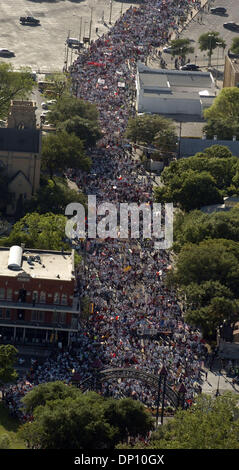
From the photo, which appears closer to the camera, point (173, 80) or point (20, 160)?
point (20, 160)

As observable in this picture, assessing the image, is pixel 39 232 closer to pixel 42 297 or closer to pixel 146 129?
pixel 42 297

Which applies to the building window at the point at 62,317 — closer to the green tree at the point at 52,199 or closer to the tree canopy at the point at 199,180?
the green tree at the point at 52,199

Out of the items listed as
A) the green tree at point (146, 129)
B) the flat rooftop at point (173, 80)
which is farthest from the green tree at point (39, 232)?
the flat rooftop at point (173, 80)

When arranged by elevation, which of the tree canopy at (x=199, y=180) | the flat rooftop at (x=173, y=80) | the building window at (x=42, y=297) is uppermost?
the flat rooftop at (x=173, y=80)

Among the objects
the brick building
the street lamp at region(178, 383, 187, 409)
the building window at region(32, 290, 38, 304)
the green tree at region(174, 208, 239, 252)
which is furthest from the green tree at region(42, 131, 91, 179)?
the street lamp at region(178, 383, 187, 409)

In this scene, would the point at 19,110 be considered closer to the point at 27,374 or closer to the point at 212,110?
the point at 212,110

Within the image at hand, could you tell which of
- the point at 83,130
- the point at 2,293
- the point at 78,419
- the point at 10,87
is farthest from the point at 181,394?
the point at 10,87

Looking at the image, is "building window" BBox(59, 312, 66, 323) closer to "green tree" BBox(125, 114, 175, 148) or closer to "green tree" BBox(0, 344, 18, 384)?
"green tree" BBox(0, 344, 18, 384)
